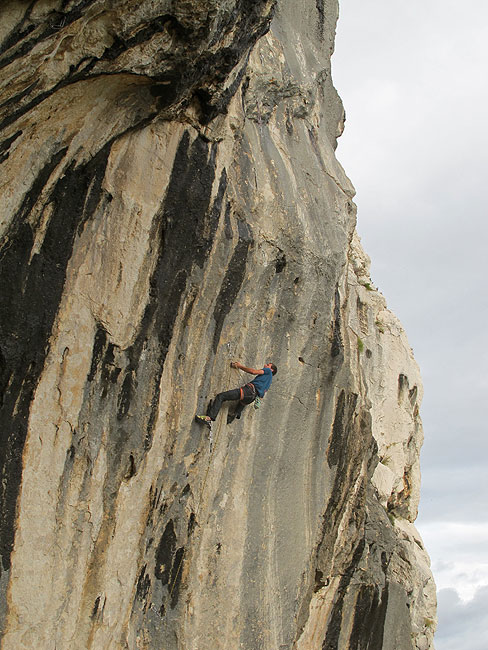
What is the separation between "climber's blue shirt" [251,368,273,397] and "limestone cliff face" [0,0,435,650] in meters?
0.41

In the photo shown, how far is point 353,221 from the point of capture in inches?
516

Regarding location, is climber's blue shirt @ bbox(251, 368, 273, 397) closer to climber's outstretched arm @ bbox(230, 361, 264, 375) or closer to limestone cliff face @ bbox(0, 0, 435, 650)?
climber's outstretched arm @ bbox(230, 361, 264, 375)

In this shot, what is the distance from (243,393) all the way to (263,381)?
416 mm

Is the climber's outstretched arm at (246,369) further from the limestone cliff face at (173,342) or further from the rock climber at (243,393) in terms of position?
the limestone cliff face at (173,342)

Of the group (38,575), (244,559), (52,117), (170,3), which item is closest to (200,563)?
(244,559)

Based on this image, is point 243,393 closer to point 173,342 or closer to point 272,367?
point 272,367

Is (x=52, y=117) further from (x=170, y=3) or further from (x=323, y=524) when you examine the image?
(x=323, y=524)

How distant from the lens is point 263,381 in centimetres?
985

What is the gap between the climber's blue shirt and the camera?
979cm

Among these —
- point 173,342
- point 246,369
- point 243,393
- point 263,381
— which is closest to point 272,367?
point 263,381

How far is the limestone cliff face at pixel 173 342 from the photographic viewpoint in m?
7.09

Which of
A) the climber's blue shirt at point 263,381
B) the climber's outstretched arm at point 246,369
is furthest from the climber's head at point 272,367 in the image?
the climber's outstretched arm at point 246,369

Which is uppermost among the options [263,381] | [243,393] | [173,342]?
[263,381]

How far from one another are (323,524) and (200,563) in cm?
279
